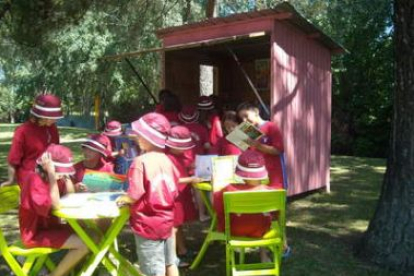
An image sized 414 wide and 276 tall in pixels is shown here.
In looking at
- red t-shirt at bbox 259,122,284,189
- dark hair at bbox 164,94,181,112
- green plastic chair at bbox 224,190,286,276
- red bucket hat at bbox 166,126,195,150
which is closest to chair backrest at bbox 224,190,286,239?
green plastic chair at bbox 224,190,286,276

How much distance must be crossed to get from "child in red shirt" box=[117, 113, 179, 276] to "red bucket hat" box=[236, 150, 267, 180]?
64 cm

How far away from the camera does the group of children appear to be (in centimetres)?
365

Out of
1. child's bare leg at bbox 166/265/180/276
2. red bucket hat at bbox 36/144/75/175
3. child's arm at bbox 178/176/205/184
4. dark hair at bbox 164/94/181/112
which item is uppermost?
dark hair at bbox 164/94/181/112

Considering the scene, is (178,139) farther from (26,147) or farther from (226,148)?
(26,147)

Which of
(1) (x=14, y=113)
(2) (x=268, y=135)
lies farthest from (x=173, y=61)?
(1) (x=14, y=113)

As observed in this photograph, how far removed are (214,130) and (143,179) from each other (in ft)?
8.79

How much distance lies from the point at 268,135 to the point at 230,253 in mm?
1336

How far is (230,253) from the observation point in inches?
167

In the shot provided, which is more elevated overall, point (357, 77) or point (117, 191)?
point (357, 77)

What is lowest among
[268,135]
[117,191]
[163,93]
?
[117,191]

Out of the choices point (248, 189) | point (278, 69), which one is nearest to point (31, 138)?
point (248, 189)

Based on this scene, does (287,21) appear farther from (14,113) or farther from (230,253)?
(14,113)

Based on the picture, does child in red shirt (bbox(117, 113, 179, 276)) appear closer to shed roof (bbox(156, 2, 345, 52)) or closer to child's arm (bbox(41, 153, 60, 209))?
child's arm (bbox(41, 153, 60, 209))

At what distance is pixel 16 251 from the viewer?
3.74 meters
